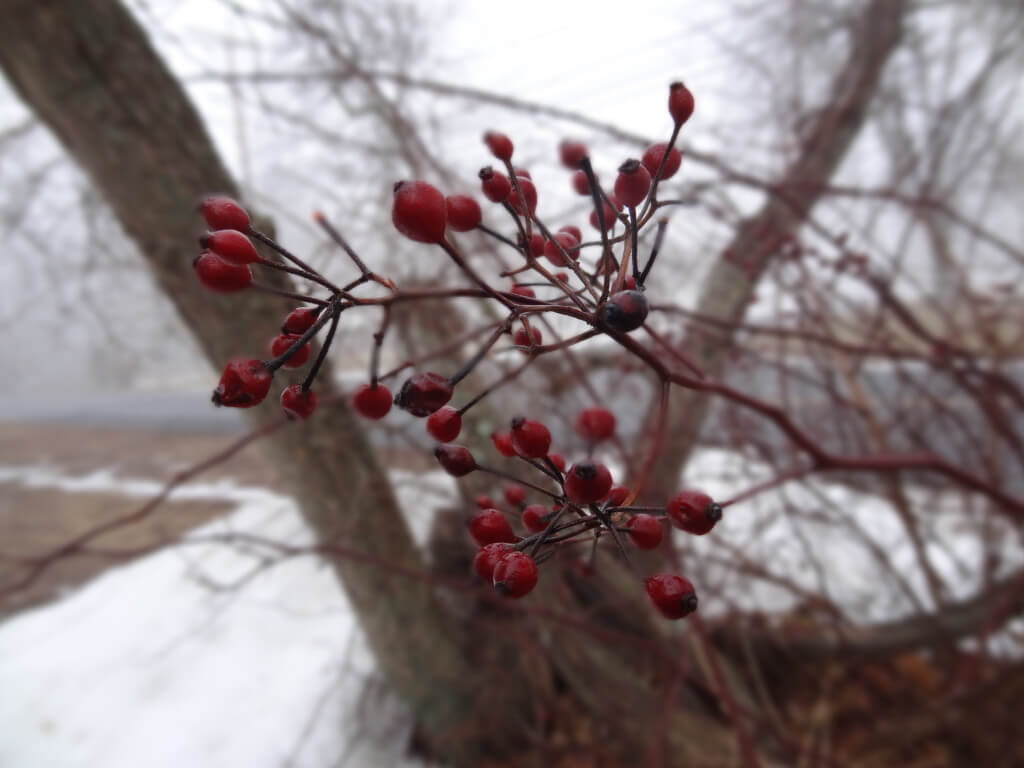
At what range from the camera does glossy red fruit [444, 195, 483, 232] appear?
381 millimetres

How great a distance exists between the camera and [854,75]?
246cm

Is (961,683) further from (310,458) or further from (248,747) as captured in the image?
(248,747)

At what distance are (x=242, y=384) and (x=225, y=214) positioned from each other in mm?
102

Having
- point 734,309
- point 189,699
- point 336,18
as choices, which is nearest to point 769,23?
point 734,309

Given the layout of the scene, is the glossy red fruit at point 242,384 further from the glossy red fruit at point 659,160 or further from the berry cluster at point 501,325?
the glossy red fruit at point 659,160

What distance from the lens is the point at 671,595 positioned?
33 cm

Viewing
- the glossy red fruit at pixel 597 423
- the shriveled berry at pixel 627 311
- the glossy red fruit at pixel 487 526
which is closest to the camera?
the shriveled berry at pixel 627 311

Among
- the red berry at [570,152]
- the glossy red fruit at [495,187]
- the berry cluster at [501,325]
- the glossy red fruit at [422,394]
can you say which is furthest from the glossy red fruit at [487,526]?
the red berry at [570,152]

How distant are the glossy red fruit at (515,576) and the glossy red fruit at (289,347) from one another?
16 cm

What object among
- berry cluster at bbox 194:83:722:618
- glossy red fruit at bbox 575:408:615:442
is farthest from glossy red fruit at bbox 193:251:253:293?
glossy red fruit at bbox 575:408:615:442

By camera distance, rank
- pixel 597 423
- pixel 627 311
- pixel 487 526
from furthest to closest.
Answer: pixel 597 423 < pixel 487 526 < pixel 627 311

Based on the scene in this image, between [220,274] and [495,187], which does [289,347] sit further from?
[495,187]

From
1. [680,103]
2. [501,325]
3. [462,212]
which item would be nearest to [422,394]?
[501,325]

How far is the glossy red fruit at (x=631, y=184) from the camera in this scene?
0.34 metres
